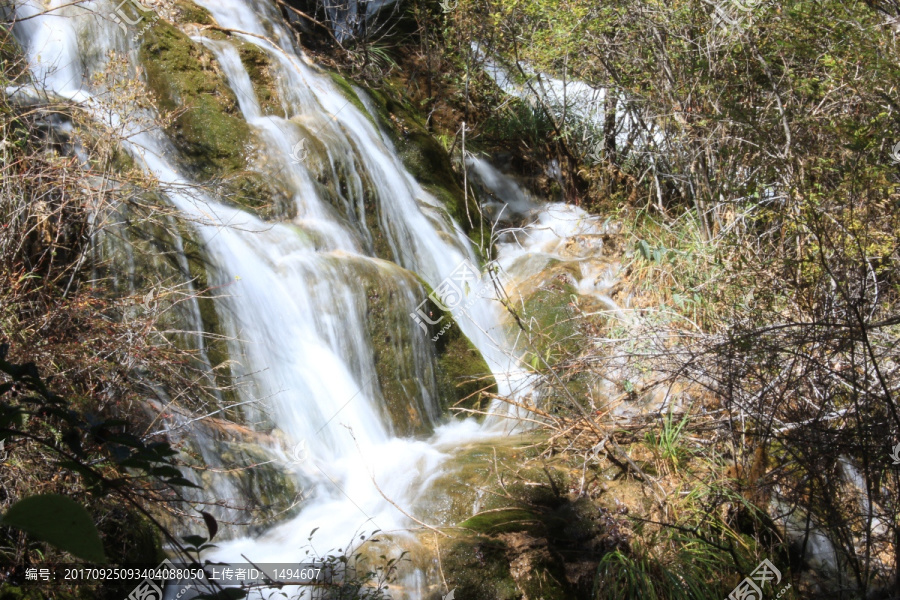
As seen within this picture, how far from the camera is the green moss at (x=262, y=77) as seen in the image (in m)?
7.59

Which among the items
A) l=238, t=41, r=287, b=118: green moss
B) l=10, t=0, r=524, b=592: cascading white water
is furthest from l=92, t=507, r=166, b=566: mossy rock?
l=238, t=41, r=287, b=118: green moss

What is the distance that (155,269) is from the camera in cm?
467

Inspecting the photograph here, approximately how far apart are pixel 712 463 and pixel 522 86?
7.74m

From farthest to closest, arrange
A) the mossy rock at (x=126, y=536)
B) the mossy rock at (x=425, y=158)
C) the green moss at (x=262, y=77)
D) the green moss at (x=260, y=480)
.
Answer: the mossy rock at (x=425, y=158), the green moss at (x=262, y=77), the green moss at (x=260, y=480), the mossy rock at (x=126, y=536)

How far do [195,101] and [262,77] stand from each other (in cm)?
121

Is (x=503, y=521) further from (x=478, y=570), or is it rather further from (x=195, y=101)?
(x=195, y=101)

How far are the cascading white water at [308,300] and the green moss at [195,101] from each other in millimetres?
180

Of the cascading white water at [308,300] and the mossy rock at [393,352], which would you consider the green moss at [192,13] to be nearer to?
the cascading white water at [308,300]

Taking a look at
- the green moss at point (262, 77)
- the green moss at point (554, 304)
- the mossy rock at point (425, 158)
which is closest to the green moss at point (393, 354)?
the green moss at point (554, 304)

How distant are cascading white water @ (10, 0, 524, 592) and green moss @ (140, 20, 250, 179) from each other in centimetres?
18

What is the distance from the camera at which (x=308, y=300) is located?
5613mm

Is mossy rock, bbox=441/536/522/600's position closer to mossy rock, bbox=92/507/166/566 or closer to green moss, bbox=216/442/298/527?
green moss, bbox=216/442/298/527

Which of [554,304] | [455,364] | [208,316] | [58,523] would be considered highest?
[58,523]

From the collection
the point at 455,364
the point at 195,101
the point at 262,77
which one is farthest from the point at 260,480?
the point at 262,77
